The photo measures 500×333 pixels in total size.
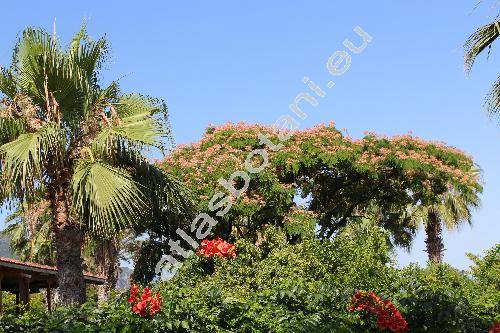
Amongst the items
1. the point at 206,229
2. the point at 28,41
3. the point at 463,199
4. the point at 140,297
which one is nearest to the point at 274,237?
the point at 206,229

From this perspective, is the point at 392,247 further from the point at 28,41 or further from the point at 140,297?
the point at 140,297

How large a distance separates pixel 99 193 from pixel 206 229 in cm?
985

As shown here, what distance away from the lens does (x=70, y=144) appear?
10.9 metres

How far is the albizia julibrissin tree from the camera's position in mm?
20094

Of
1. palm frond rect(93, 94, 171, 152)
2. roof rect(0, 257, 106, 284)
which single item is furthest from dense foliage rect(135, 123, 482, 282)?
palm frond rect(93, 94, 171, 152)

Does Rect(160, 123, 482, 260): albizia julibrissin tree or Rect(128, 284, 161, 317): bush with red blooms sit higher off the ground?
Rect(160, 123, 482, 260): albizia julibrissin tree

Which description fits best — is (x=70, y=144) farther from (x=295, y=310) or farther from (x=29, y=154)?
(x=295, y=310)

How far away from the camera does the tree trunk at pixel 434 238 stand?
28953mm

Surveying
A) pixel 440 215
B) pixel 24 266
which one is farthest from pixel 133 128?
pixel 440 215

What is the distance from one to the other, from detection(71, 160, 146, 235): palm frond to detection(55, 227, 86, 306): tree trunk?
0.37 metres

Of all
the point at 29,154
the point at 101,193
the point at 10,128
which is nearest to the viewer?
the point at 29,154

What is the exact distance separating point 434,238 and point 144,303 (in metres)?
24.1

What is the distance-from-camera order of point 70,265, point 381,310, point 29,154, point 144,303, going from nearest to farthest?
point 144,303 < point 381,310 < point 29,154 < point 70,265

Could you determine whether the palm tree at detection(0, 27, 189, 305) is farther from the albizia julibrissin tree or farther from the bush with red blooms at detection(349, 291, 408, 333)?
the albizia julibrissin tree
